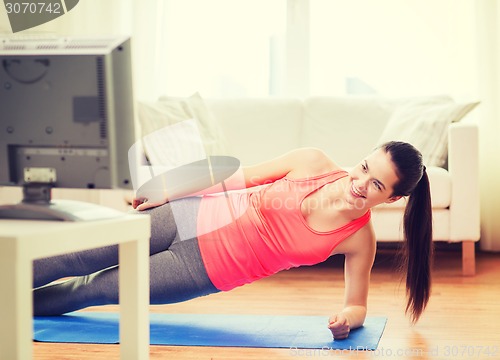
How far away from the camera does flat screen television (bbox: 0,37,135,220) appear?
1335mm

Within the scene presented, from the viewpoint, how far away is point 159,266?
2166 millimetres

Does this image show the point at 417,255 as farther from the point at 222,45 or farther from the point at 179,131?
the point at 222,45

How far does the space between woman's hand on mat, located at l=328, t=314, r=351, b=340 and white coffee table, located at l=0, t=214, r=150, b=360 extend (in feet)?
2.51

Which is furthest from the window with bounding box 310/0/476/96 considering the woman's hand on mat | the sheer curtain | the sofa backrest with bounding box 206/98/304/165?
the woman's hand on mat

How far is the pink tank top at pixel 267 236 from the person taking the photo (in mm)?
2102

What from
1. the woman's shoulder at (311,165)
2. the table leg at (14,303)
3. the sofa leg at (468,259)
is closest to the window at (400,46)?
the sofa leg at (468,259)

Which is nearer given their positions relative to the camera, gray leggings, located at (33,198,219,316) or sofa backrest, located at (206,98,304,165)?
gray leggings, located at (33,198,219,316)

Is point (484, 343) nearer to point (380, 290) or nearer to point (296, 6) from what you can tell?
point (380, 290)

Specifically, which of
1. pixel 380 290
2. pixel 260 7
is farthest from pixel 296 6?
pixel 380 290

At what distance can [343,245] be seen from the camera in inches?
83.2

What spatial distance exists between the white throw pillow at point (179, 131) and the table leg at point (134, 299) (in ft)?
Answer: 7.14

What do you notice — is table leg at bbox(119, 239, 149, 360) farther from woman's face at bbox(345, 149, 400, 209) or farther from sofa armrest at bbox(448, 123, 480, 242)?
sofa armrest at bbox(448, 123, 480, 242)

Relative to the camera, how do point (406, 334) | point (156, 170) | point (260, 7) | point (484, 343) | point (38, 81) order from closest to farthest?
point (38, 81)
point (484, 343)
point (406, 334)
point (156, 170)
point (260, 7)

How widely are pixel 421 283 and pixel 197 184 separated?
730mm
